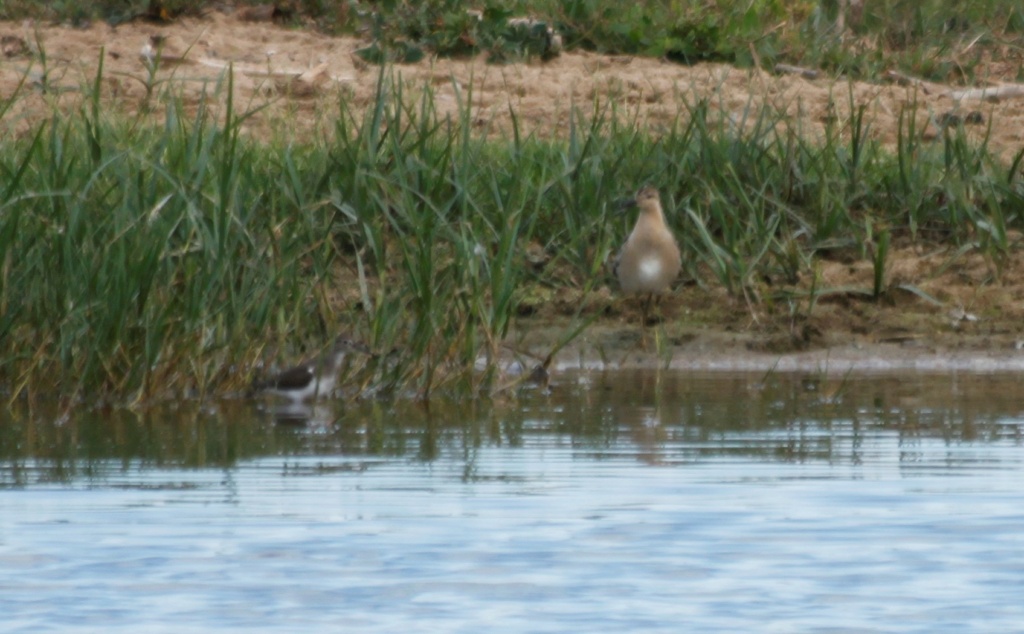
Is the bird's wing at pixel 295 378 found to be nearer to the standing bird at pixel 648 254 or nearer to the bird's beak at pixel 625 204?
the standing bird at pixel 648 254

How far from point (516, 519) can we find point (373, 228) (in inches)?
114

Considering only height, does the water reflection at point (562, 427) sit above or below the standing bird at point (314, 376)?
below

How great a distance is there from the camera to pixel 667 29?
14602 mm

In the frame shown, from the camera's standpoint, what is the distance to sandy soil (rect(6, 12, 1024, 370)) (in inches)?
366

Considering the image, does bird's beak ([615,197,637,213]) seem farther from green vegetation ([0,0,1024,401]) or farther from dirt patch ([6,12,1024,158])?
dirt patch ([6,12,1024,158])

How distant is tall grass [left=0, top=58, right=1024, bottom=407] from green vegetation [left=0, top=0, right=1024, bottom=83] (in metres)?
4.05

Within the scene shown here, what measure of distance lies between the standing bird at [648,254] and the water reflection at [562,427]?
0.98 m

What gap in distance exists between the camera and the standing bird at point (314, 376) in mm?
7527

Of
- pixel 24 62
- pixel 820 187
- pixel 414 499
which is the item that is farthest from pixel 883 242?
pixel 24 62

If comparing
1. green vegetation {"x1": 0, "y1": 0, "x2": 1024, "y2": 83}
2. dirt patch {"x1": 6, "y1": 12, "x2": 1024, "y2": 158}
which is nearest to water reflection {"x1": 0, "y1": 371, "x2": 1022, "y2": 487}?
dirt patch {"x1": 6, "y1": 12, "x2": 1024, "y2": 158}

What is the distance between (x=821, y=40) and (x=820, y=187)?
16.7 ft

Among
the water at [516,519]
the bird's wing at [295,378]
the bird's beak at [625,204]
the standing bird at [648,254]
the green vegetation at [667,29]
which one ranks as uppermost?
the green vegetation at [667,29]

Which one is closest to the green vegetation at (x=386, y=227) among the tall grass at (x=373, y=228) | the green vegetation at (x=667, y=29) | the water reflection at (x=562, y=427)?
the tall grass at (x=373, y=228)

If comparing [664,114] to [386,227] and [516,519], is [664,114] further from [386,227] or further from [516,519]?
[516,519]
